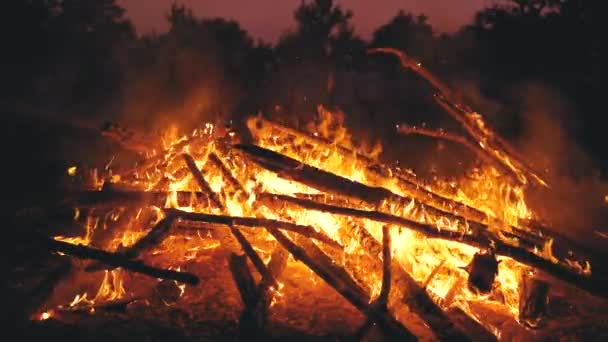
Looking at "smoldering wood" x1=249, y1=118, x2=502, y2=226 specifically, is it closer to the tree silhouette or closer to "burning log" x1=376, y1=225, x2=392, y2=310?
"burning log" x1=376, y1=225, x2=392, y2=310

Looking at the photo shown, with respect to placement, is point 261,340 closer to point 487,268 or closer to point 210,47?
point 487,268

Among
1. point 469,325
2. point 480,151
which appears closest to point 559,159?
point 480,151

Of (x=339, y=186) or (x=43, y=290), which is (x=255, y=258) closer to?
(x=339, y=186)

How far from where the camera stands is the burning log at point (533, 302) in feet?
11.2

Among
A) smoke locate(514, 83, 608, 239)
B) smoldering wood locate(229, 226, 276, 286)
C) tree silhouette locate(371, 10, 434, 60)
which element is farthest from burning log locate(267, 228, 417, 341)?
tree silhouette locate(371, 10, 434, 60)

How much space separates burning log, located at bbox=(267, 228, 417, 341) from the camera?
9.67ft

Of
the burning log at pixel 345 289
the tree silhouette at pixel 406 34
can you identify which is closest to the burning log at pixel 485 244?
the burning log at pixel 345 289

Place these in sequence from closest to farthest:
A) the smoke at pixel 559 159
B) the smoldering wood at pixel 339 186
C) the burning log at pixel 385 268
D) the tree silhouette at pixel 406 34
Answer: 1. the burning log at pixel 385 268
2. the smoldering wood at pixel 339 186
3. the smoke at pixel 559 159
4. the tree silhouette at pixel 406 34

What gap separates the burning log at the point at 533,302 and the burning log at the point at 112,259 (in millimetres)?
2253

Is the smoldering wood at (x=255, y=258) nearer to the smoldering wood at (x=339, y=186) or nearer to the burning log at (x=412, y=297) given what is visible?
the burning log at (x=412, y=297)

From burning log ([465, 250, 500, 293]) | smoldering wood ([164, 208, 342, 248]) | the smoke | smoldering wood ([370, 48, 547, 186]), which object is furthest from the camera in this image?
the smoke

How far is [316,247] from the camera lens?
3.65 meters

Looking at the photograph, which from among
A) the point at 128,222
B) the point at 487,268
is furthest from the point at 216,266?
the point at 487,268

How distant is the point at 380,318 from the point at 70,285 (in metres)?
2.04
